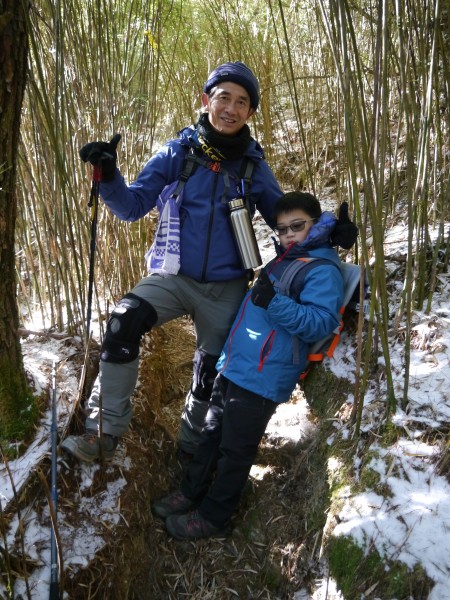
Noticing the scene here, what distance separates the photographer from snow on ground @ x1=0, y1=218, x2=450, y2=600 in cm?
121

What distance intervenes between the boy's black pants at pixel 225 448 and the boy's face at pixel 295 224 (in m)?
0.50

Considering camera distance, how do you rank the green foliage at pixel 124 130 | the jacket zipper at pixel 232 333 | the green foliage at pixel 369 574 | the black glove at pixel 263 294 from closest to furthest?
the green foliage at pixel 369 574 → the green foliage at pixel 124 130 → the black glove at pixel 263 294 → the jacket zipper at pixel 232 333

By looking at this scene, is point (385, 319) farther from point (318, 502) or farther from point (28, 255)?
point (28, 255)

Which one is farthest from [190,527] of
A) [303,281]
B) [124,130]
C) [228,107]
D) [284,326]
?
[124,130]

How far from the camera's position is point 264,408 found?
5.17ft

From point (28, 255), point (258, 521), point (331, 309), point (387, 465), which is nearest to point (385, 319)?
point (331, 309)

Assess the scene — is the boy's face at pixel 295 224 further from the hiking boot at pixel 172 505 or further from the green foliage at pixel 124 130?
the hiking boot at pixel 172 505

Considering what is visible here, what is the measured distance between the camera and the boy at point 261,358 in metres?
1.50

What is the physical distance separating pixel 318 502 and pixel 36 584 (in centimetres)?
80

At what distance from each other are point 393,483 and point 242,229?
855 millimetres

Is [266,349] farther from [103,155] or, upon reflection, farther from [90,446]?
[103,155]

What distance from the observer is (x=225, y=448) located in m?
1.60

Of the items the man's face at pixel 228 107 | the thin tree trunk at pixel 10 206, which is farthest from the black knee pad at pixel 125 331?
the man's face at pixel 228 107

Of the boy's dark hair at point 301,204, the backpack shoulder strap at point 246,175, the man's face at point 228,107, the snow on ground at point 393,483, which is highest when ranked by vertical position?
the man's face at point 228,107
